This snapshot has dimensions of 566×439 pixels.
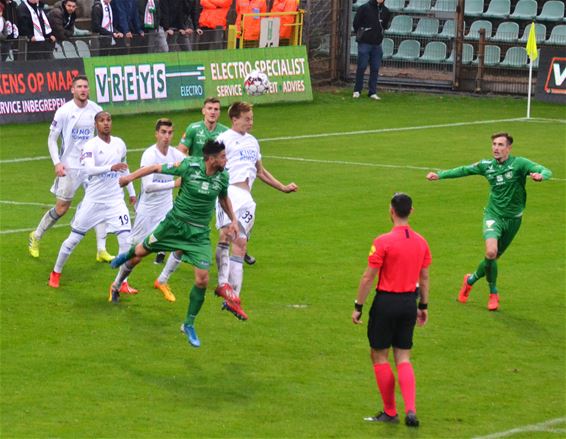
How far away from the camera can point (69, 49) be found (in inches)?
1259

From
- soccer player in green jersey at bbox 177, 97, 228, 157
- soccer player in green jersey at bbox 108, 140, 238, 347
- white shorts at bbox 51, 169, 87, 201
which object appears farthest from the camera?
white shorts at bbox 51, 169, 87, 201

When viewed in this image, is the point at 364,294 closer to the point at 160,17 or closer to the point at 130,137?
the point at 130,137

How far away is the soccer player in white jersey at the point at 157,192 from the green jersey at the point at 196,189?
1.94m

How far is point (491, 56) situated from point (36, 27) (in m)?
16.4

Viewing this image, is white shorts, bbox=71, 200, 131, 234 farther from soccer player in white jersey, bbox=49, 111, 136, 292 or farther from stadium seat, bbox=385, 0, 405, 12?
stadium seat, bbox=385, 0, 405, 12

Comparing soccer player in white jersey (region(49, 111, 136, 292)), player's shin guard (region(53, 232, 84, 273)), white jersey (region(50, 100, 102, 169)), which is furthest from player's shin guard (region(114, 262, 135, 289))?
white jersey (region(50, 100, 102, 169))

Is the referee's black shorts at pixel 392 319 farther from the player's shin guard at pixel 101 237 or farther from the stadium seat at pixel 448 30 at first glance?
the stadium seat at pixel 448 30

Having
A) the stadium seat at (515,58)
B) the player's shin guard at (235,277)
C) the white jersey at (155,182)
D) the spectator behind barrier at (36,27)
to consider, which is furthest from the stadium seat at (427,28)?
the player's shin guard at (235,277)

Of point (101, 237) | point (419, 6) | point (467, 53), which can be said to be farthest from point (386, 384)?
point (419, 6)

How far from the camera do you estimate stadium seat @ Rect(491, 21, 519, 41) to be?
41.9 m

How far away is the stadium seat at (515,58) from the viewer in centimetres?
4103

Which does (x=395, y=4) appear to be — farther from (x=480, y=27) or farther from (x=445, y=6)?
(x=480, y=27)

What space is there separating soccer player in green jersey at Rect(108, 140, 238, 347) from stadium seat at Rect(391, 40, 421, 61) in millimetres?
30082

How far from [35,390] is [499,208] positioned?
652 centimetres
